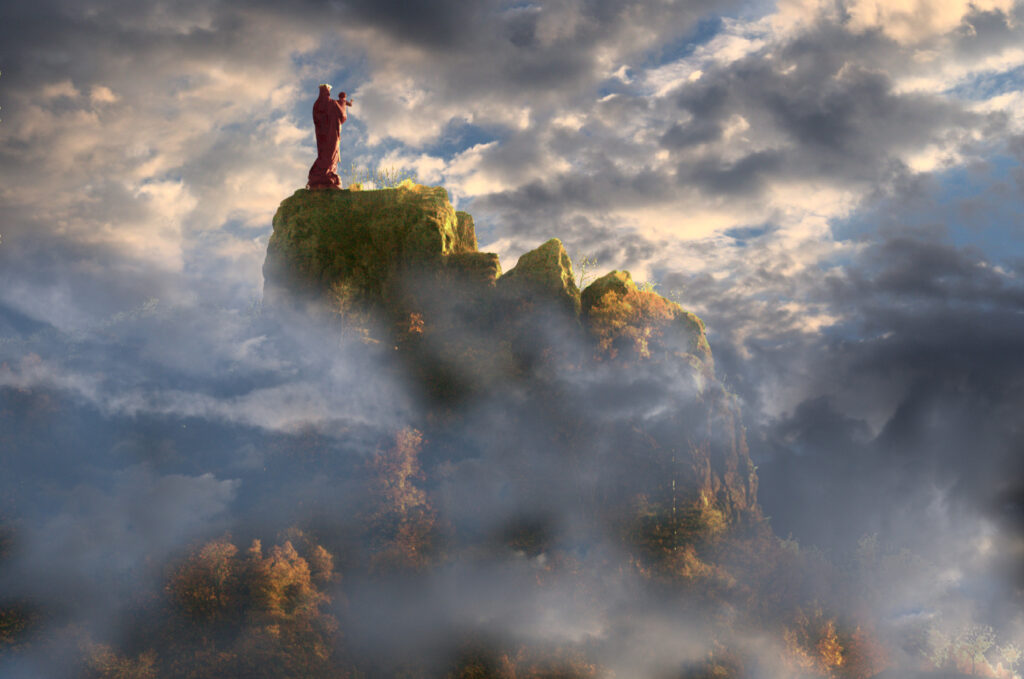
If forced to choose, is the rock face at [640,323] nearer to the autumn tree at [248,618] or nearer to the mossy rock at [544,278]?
the mossy rock at [544,278]

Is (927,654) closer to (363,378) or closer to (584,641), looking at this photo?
(584,641)

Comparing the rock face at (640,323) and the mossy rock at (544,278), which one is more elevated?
the mossy rock at (544,278)

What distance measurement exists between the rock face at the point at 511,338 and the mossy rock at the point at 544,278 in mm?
62

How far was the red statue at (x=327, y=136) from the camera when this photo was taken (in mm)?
36219

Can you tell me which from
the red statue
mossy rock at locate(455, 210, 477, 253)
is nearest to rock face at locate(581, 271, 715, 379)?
mossy rock at locate(455, 210, 477, 253)

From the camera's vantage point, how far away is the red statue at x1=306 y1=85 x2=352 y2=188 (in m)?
36.2

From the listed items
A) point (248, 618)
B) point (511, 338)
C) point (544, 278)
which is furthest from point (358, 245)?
point (248, 618)

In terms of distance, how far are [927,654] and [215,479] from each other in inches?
1673

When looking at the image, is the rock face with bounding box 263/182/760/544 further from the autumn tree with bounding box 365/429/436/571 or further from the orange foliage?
the autumn tree with bounding box 365/429/436/571

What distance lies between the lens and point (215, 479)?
35875mm

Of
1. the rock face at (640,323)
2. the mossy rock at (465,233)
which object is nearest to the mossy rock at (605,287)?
the rock face at (640,323)

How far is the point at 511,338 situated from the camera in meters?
37.1

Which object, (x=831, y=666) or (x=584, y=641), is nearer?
(x=584, y=641)

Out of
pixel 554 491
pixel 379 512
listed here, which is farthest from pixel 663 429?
pixel 379 512
